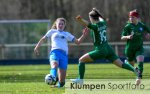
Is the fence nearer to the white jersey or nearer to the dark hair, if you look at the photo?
the white jersey

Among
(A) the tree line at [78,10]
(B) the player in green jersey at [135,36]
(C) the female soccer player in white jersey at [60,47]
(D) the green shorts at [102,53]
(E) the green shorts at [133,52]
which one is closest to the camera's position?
(D) the green shorts at [102,53]

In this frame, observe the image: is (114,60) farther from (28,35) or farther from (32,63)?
(28,35)

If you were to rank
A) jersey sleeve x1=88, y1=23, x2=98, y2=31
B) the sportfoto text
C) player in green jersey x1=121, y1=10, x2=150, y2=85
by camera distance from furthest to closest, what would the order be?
player in green jersey x1=121, y1=10, x2=150, y2=85, jersey sleeve x1=88, y1=23, x2=98, y2=31, the sportfoto text

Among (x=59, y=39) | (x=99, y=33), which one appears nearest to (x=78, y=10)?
(x=59, y=39)

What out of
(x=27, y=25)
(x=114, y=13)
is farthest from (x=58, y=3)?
(x=27, y=25)

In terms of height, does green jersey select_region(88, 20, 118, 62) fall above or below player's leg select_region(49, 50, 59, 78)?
above

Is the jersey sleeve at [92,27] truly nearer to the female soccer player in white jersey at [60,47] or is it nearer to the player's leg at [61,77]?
the female soccer player in white jersey at [60,47]

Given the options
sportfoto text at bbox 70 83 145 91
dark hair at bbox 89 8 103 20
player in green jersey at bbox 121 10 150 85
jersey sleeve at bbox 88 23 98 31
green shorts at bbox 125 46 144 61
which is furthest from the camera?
green shorts at bbox 125 46 144 61

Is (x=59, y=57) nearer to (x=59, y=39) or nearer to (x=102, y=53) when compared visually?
(x=59, y=39)

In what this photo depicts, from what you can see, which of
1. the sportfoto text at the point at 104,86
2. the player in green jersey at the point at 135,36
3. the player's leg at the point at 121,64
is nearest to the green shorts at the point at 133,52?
the player in green jersey at the point at 135,36

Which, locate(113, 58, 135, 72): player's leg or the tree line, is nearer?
locate(113, 58, 135, 72): player's leg

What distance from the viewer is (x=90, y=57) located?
17016mm

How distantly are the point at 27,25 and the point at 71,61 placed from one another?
5.55 m

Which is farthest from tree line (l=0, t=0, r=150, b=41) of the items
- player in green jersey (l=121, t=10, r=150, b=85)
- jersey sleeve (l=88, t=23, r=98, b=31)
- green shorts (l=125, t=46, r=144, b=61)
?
jersey sleeve (l=88, t=23, r=98, b=31)
